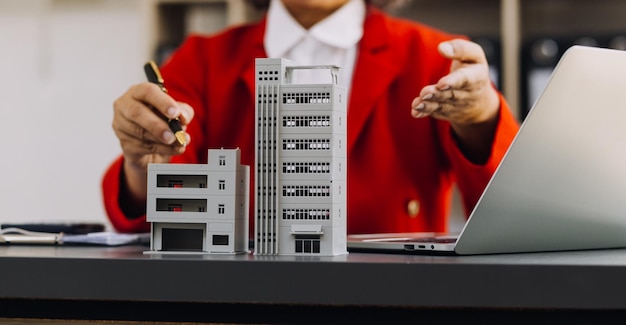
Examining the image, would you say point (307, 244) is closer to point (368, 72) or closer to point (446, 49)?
point (446, 49)

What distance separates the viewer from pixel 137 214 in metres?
1.35

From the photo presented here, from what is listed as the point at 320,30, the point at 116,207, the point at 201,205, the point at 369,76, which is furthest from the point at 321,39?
the point at 201,205

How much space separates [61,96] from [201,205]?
8.16 feet

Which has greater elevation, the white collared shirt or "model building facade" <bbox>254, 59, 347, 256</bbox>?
the white collared shirt

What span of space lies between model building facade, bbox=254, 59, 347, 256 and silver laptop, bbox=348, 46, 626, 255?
10 cm

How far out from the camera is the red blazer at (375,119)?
1.60 meters

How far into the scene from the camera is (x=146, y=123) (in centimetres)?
108

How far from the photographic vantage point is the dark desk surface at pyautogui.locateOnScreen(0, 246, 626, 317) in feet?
2.19

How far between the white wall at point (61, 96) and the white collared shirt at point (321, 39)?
5.10ft

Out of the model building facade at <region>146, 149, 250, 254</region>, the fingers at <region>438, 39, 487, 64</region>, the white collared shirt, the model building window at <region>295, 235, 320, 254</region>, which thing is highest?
the white collared shirt

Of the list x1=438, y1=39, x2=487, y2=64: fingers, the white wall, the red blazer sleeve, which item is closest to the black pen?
the red blazer sleeve

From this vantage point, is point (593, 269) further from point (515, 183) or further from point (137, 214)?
point (137, 214)

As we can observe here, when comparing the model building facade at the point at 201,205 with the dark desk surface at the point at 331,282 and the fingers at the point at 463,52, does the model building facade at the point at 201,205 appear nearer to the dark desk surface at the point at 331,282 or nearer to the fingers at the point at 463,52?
the dark desk surface at the point at 331,282

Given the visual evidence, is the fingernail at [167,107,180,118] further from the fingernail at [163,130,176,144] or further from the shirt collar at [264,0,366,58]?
the shirt collar at [264,0,366,58]
